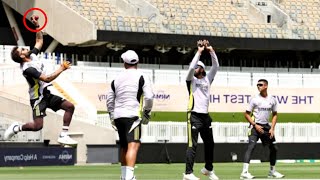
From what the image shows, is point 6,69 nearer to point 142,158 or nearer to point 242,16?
point 142,158

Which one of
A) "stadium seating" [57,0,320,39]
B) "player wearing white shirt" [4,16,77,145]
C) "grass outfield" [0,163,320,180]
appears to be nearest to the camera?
"player wearing white shirt" [4,16,77,145]

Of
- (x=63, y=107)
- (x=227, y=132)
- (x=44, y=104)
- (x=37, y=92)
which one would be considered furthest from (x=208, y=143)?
(x=227, y=132)

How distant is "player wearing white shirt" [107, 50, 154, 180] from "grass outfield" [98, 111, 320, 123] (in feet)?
107

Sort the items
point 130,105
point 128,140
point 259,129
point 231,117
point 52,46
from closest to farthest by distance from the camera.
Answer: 1. point 130,105
2. point 128,140
3. point 259,129
4. point 231,117
5. point 52,46

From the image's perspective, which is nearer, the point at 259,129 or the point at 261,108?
the point at 259,129

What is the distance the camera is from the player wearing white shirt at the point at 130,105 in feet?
47.5

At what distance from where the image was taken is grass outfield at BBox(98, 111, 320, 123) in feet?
160

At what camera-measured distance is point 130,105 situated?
14562 millimetres

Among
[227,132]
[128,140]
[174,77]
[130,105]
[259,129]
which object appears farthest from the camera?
[174,77]

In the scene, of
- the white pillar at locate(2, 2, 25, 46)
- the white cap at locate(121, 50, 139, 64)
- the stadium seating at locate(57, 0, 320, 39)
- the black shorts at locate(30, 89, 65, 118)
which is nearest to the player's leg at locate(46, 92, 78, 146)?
the black shorts at locate(30, 89, 65, 118)

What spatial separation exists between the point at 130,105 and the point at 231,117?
3687cm

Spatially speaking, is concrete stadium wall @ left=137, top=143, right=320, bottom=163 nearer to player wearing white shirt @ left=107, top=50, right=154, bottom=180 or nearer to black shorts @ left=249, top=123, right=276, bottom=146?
black shorts @ left=249, top=123, right=276, bottom=146

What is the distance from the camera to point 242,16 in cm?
5722

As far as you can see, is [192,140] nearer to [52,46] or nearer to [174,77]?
[174,77]
